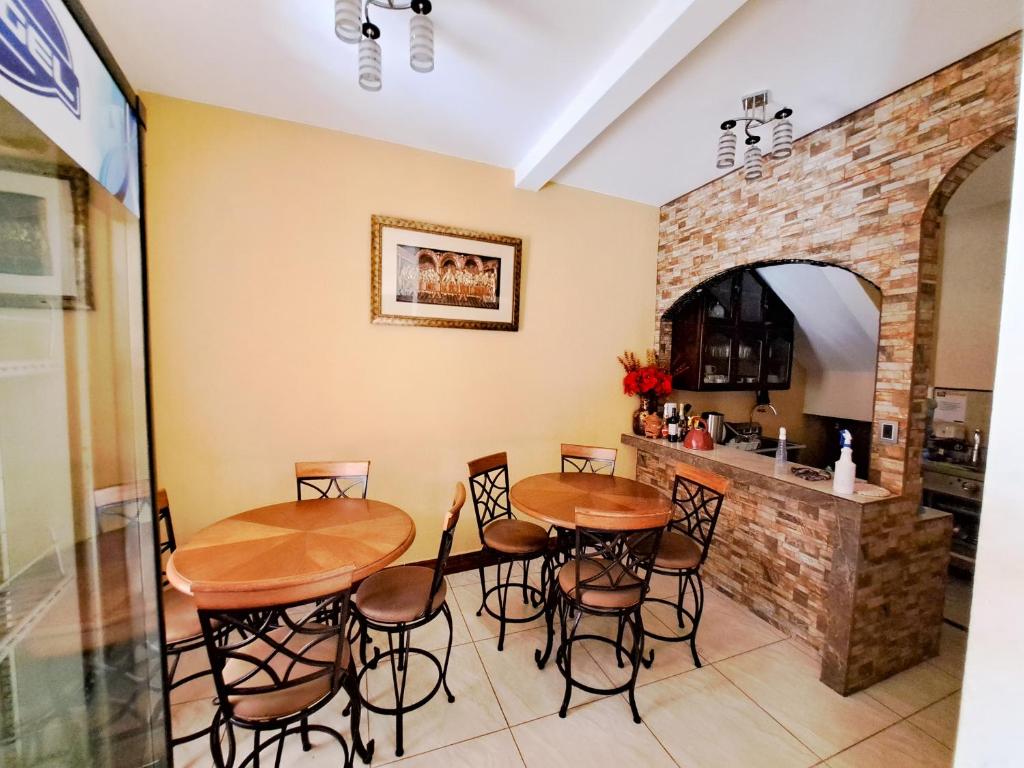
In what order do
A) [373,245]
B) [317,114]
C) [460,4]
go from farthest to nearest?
1. [373,245]
2. [317,114]
3. [460,4]

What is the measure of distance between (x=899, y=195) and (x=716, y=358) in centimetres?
171

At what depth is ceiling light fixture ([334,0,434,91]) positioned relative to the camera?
4.53ft

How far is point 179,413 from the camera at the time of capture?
2.20 m

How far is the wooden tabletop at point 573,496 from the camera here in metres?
1.98

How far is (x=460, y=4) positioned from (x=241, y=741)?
3.09 metres

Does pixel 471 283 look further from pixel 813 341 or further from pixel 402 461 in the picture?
pixel 813 341

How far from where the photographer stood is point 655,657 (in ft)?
6.76

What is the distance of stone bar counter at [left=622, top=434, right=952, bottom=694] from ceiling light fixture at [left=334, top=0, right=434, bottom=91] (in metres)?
2.70

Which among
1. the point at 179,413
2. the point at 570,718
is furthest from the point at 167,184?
the point at 570,718

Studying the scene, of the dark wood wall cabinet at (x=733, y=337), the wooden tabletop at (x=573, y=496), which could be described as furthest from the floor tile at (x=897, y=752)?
the dark wood wall cabinet at (x=733, y=337)

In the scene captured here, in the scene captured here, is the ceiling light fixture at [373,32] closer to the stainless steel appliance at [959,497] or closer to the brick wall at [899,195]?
the brick wall at [899,195]

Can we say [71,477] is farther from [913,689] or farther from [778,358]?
[778,358]

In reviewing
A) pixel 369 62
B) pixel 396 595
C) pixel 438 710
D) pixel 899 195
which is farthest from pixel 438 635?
pixel 899 195

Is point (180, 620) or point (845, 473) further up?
point (845, 473)
